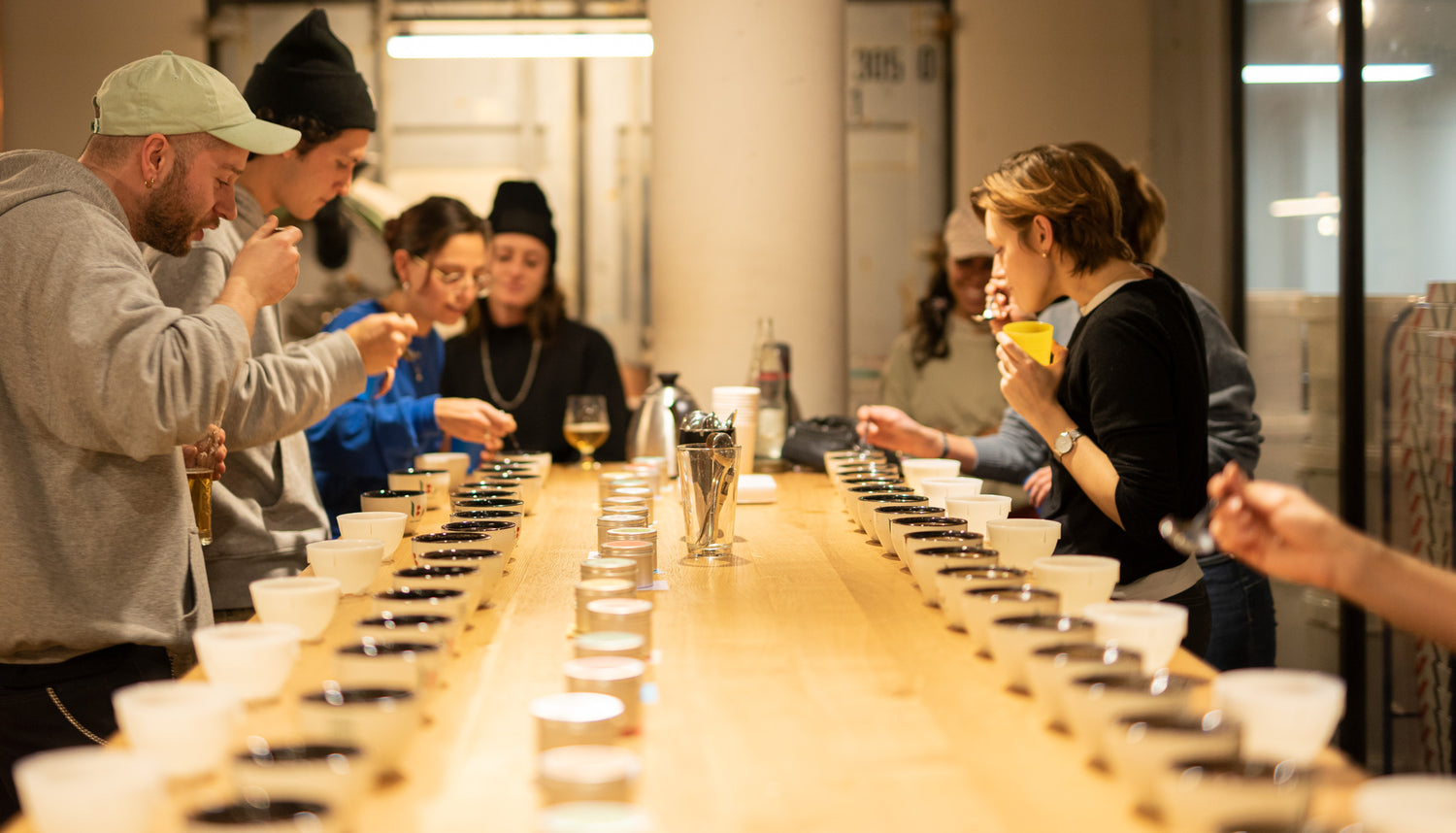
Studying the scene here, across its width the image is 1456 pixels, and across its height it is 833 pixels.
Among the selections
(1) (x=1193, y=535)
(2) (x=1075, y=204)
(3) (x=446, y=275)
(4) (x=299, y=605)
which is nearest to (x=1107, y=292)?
(2) (x=1075, y=204)

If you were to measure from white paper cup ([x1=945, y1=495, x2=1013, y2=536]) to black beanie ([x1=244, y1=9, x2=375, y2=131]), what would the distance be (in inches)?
65.5

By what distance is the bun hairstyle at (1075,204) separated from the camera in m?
2.27

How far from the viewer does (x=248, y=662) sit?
1.26 metres

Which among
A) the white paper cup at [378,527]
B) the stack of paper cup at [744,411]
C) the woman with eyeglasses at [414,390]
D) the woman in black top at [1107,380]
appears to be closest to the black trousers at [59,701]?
the white paper cup at [378,527]

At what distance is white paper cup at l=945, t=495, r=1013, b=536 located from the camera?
2.06m

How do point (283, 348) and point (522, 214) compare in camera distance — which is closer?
point (283, 348)

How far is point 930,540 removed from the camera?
180 centimetres

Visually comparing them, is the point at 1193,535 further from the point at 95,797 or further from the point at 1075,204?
the point at 95,797

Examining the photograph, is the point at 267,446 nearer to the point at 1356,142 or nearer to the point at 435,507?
the point at 435,507

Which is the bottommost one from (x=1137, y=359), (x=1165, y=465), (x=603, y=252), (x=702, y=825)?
(x=702, y=825)

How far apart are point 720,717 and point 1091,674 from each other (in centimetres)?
37

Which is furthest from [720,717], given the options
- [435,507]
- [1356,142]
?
[1356,142]

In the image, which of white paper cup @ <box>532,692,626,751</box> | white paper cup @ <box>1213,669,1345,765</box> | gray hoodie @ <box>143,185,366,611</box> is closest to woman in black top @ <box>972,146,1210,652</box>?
white paper cup @ <box>1213,669,1345,765</box>

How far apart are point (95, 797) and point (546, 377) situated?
339cm
